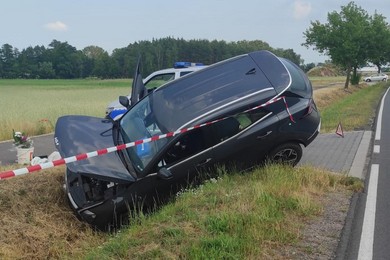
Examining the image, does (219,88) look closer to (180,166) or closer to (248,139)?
(248,139)

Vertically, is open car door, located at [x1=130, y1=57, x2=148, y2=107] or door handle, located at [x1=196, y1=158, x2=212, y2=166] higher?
open car door, located at [x1=130, y1=57, x2=148, y2=107]

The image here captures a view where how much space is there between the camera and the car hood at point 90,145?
5.13m

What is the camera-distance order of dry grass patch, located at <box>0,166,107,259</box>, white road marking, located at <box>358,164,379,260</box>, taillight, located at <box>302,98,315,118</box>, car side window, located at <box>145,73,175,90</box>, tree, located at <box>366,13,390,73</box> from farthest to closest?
1. tree, located at <box>366,13,390,73</box>
2. car side window, located at <box>145,73,175,90</box>
3. taillight, located at <box>302,98,315,118</box>
4. dry grass patch, located at <box>0,166,107,259</box>
5. white road marking, located at <box>358,164,379,260</box>

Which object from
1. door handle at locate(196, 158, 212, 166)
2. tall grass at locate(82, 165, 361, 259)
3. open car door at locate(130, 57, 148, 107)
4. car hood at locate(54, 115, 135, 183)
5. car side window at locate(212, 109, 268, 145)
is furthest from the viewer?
open car door at locate(130, 57, 148, 107)

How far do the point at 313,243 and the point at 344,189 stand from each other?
2.30 m

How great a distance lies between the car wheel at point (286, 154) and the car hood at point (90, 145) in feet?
7.58

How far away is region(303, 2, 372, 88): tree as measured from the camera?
37.6 m

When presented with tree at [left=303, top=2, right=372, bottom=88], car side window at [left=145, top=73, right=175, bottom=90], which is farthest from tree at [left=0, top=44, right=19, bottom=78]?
car side window at [left=145, top=73, right=175, bottom=90]

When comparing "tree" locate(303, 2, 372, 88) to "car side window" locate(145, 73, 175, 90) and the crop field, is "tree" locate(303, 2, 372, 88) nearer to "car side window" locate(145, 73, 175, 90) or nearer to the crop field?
"car side window" locate(145, 73, 175, 90)

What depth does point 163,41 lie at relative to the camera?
88.2 m

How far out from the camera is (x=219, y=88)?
20.7 feet

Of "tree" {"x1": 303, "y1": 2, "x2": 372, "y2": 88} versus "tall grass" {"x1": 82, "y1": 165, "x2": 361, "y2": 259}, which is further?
"tree" {"x1": 303, "y1": 2, "x2": 372, "y2": 88}

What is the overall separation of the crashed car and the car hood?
0.04 feet

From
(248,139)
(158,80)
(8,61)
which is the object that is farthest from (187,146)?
(8,61)
